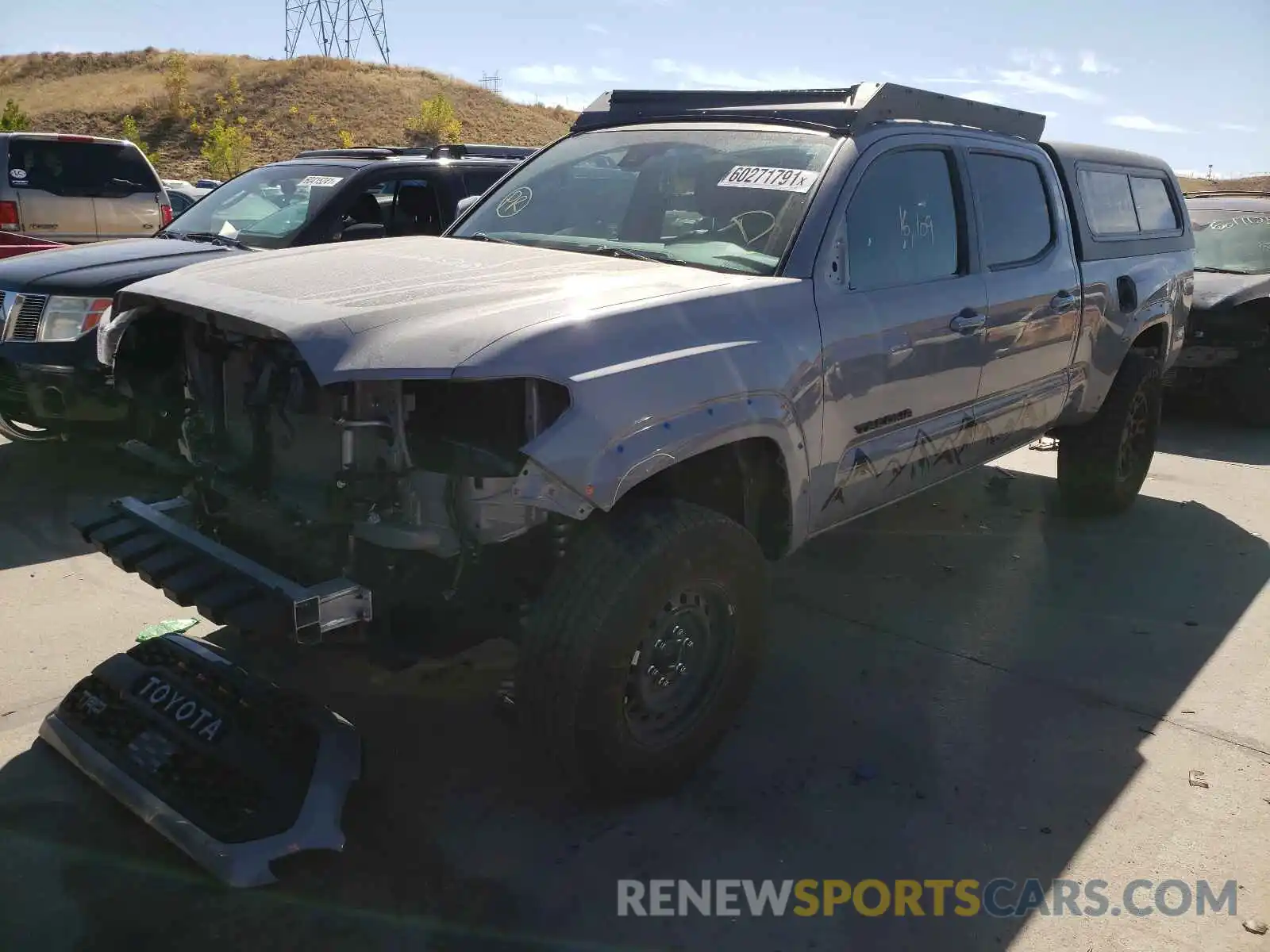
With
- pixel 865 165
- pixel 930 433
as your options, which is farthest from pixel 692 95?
pixel 930 433

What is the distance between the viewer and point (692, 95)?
4363 mm

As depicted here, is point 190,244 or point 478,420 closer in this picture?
point 478,420

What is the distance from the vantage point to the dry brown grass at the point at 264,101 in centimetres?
4309

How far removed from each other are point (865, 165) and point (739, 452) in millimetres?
1186

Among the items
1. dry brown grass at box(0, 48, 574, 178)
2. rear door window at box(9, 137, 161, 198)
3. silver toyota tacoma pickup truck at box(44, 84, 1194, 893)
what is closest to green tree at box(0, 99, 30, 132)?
dry brown grass at box(0, 48, 574, 178)

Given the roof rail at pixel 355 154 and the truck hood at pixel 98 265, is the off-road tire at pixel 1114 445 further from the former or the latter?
the roof rail at pixel 355 154

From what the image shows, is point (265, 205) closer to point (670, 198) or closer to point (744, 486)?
point (670, 198)

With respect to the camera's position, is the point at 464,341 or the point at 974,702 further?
the point at 974,702

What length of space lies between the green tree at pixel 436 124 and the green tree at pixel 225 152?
25.5 ft

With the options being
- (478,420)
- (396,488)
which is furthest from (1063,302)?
(396,488)

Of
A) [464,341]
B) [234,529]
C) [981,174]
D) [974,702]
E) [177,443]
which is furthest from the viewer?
[981,174]

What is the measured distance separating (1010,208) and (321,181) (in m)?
4.13

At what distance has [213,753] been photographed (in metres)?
3.00

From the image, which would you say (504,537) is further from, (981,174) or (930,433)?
(981,174)
